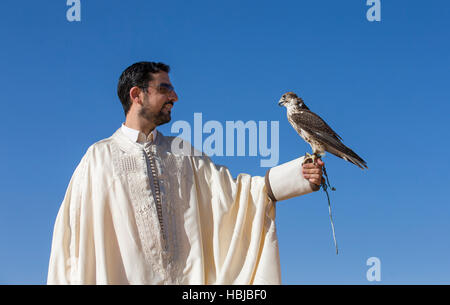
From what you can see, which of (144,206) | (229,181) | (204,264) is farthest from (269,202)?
(144,206)

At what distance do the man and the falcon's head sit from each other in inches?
25.9

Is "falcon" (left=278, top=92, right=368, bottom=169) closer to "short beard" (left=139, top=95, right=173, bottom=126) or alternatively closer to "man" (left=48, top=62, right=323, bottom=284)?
"man" (left=48, top=62, right=323, bottom=284)

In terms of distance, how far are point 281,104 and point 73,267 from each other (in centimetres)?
284

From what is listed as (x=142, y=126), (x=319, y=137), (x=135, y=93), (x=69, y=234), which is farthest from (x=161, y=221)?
(x=319, y=137)

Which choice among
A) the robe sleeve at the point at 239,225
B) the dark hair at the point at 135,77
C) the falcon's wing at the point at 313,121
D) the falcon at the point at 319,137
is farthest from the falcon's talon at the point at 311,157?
the dark hair at the point at 135,77

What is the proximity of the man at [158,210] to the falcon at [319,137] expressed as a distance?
0.76ft

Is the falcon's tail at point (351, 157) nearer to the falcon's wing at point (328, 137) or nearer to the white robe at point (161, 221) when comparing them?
the falcon's wing at point (328, 137)

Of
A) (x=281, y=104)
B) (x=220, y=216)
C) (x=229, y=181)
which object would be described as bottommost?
(x=220, y=216)

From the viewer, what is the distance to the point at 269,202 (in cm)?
623

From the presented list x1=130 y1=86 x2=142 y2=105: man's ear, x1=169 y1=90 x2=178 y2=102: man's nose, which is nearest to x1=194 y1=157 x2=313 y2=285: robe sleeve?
x1=169 y1=90 x2=178 y2=102: man's nose

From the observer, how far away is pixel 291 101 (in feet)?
20.8

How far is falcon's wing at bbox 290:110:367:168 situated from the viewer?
230 inches
